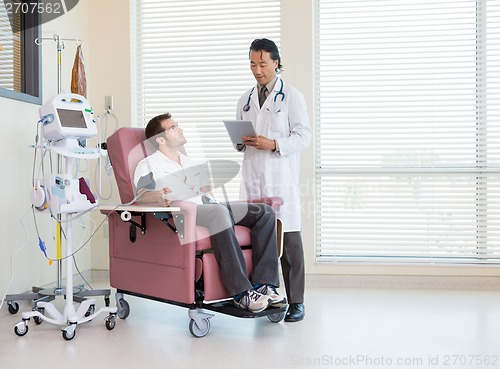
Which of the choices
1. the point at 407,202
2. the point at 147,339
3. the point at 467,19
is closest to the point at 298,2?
the point at 467,19

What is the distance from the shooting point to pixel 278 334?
2.92 m

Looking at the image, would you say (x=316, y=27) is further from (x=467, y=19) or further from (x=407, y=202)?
(x=407, y=202)

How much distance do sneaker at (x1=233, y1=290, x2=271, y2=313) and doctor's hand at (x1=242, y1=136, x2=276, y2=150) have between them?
30.5 inches

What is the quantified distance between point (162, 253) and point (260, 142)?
768mm

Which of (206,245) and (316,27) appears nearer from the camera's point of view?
(206,245)

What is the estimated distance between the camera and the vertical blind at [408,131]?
163 inches

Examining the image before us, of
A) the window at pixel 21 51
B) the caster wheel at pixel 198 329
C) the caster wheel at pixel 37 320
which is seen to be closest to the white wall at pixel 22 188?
the window at pixel 21 51

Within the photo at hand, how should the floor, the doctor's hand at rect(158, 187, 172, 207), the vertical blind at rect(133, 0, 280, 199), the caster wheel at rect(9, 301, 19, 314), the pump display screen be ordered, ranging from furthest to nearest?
1. the vertical blind at rect(133, 0, 280, 199)
2. the caster wheel at rect(9, 301, 19, 314)
3. the pump display screen
4. the doctor's hand at rect(158, 187, 172, 207)
5. the floor

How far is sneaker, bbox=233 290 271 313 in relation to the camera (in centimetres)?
279

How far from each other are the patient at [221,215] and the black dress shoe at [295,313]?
27 centimetres

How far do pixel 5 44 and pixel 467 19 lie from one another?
3.07m

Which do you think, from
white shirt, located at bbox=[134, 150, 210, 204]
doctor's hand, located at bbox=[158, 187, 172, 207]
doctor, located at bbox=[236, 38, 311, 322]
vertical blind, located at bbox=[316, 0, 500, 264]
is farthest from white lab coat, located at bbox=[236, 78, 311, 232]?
vertical blind, located at bbox=[316, 0, 500, 264]

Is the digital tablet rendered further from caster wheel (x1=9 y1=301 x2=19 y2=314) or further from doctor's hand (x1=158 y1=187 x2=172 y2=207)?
caster wheel (x1=9 y1=301 x2=19 y2=314)

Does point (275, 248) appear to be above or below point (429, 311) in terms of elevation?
above
